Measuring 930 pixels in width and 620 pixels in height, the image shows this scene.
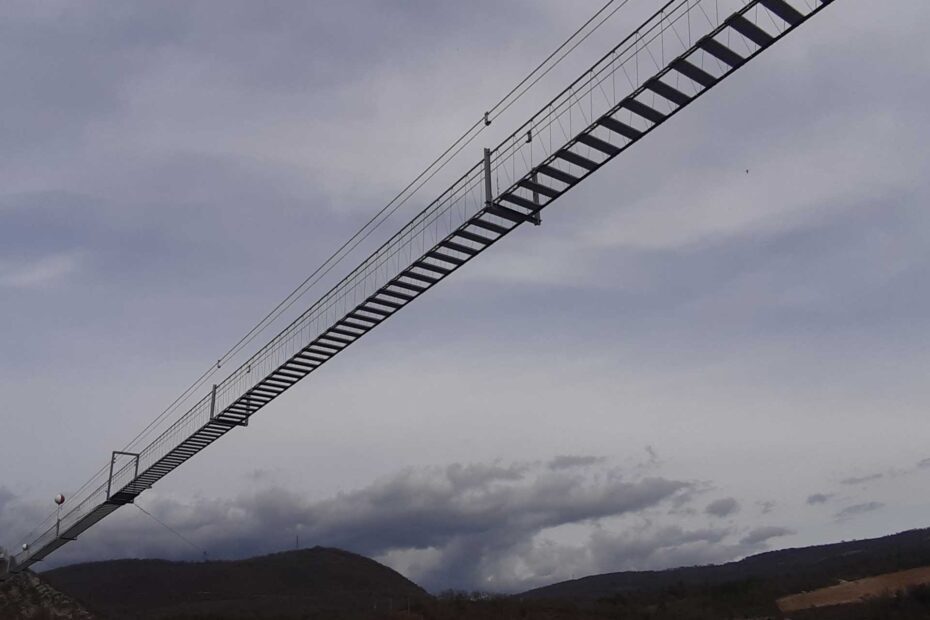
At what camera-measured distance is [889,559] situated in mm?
58781

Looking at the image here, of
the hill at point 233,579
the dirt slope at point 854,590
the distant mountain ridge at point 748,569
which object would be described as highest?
the hill at point 233,579

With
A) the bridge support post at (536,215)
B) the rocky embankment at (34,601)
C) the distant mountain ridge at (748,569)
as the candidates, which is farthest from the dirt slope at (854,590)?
the bridge support post at (536,215)

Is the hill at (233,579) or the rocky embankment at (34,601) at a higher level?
the hill at (233,579)

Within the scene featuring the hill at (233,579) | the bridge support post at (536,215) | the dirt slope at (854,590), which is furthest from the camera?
the hill at (233,579)

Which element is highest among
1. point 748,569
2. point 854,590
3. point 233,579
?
point 233,579

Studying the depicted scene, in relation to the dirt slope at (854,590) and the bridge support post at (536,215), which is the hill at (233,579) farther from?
the bridge support post at (536,215)

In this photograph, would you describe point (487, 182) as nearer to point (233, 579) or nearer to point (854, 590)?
point (854, 590)

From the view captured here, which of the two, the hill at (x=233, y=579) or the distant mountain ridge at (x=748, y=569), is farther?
the distant mountain ridge at (x=748, y=569)

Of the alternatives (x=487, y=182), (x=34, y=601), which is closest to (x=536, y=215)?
(x=487, y=182)

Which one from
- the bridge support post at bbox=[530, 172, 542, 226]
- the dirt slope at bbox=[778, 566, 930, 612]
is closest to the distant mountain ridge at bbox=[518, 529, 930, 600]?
the dirt slope at bbox=[778, 566, 930, 612]

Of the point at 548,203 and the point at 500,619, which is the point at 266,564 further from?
the point at 548,203

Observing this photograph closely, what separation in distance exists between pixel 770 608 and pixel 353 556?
6670 cm

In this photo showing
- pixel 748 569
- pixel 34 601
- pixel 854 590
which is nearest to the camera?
pixel 34 601

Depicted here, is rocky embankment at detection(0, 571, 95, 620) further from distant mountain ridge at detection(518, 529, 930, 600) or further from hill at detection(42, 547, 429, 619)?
distant mountain ridge at detection(518, 529, 930, 600)
